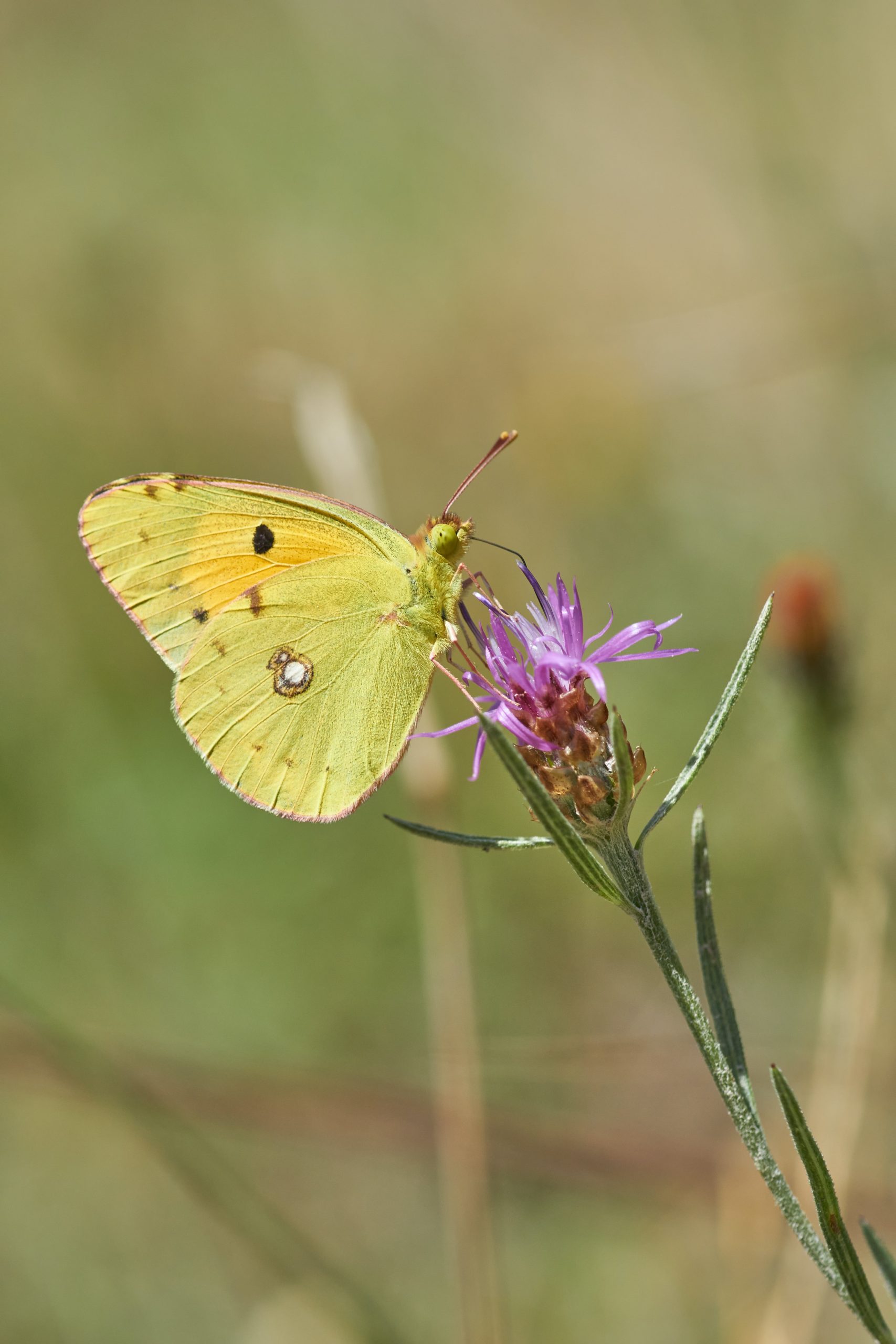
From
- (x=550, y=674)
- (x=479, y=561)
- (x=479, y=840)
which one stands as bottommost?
(x=479, y=840)

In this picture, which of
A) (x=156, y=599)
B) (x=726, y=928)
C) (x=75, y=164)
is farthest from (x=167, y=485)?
(x=75, y=164)

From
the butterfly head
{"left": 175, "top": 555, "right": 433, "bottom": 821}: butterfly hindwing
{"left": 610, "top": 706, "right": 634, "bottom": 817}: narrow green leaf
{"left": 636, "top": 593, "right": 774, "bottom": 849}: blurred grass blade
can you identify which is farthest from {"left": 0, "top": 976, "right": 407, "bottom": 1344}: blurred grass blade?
{"left": 636, "top": 593, "right": 774, "bottom": 849}: blurred grass blade

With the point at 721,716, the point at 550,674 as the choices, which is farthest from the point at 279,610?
the point at 721,716

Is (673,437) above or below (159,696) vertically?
above

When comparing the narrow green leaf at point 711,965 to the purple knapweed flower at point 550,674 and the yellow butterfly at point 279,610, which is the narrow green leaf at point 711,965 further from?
the yellow butterfly at point 279,610

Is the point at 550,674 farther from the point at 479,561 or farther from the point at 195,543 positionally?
the point at 479,561

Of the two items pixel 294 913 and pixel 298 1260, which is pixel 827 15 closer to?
pixel 294 913

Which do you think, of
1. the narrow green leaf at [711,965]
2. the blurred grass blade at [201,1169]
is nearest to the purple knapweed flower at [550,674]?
the narrow green leaf at [711,965]
